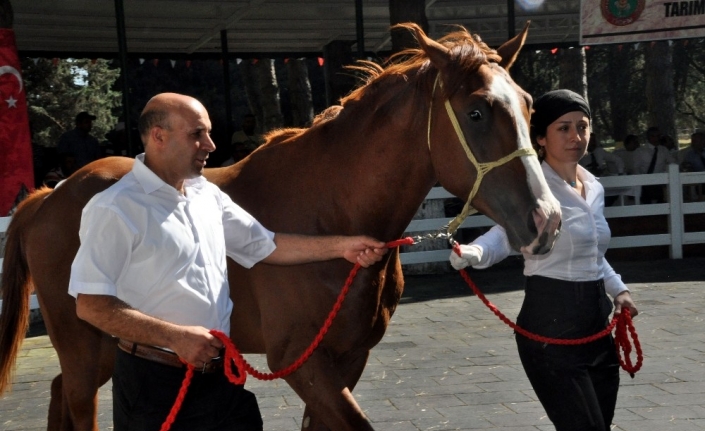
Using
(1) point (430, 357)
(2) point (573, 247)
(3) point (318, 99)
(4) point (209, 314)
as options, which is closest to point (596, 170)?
(1) point (430, 357)

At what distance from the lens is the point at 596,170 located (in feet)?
47.6

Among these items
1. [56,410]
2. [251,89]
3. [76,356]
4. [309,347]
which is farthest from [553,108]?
[251,89]

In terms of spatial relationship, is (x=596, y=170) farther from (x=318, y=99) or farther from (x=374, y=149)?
(x=318, y=99)

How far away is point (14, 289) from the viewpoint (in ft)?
16.7

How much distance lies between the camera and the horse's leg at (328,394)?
3736 millimetres

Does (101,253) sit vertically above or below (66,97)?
below

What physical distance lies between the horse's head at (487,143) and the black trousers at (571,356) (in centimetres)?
59

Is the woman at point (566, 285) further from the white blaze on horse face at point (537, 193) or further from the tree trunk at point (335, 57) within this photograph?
the tree trunk at point (335, 57)

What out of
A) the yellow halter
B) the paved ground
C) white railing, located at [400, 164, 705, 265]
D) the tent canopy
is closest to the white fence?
white railing, located at [400, 164, 705, 265]

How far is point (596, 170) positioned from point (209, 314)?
12.2 metres

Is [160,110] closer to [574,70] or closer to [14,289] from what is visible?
[14,289]

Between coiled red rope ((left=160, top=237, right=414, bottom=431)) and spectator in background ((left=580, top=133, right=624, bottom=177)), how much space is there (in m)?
11.5

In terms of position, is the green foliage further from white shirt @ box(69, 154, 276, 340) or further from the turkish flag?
white shirt @ box(69, 154, 276, 340)

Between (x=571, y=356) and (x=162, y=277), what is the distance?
5.76 feet
